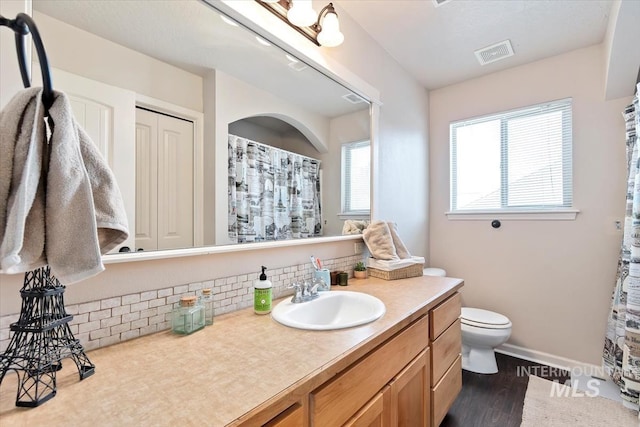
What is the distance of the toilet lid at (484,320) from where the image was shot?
2113mm

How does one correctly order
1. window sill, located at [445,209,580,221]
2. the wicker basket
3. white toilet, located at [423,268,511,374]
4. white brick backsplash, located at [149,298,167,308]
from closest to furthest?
white brick backsplash, located at [149,298,167,308] → the wicker basket → white toilet, located at [423,268,511,374] → window sill, located at [445,209,580,221]

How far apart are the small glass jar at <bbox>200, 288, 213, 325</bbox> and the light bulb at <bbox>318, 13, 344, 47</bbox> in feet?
4.49

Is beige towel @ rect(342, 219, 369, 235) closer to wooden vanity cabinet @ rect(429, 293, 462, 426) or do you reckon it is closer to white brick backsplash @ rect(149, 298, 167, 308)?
wooden vanity cabinet @ rect(429, 293, 462, 426)

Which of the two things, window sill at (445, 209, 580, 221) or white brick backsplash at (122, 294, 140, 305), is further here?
window sill at (445, 209, 580, 221)

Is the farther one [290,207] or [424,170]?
[424,170]

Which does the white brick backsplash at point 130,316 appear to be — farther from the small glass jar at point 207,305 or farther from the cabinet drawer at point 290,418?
the cabinet drawer at point 290,418

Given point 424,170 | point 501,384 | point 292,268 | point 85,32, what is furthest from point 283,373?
point 424,170

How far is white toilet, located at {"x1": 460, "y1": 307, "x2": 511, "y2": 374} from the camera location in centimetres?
211

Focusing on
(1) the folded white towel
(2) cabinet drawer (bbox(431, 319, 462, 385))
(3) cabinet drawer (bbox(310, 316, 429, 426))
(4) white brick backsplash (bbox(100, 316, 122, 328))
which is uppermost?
(1) the folded white towel

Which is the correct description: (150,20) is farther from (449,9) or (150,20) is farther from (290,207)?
(449,9)

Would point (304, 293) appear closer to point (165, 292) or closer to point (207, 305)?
point (207, 305)

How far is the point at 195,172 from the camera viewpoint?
43.8 inches

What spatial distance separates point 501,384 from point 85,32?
2.89 metres

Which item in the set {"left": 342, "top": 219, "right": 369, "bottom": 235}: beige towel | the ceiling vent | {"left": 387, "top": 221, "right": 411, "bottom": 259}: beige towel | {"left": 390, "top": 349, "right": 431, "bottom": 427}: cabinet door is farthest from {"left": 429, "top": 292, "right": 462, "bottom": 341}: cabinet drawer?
the ceiling vent
